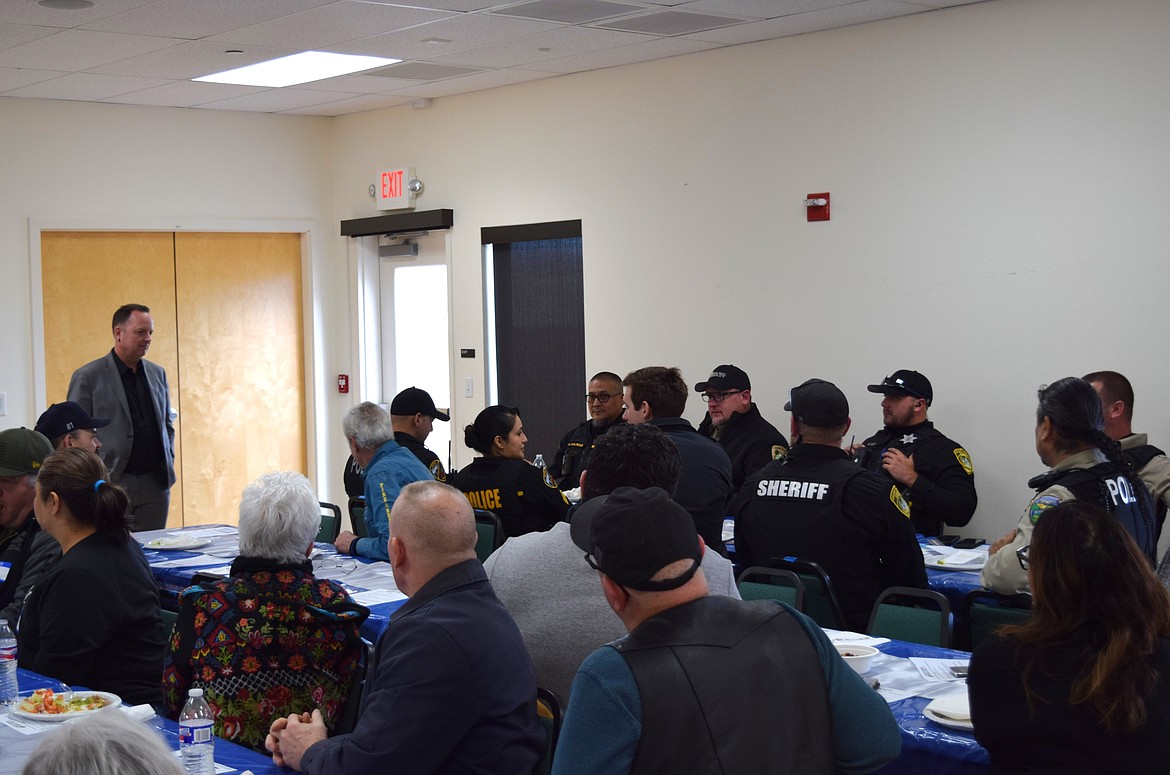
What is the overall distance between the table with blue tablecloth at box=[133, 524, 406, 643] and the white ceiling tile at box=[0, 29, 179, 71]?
2523 mm

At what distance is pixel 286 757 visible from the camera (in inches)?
106

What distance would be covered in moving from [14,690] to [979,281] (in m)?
4.62

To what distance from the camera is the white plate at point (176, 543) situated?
5.64 metres

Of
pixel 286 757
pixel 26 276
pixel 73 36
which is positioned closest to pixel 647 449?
pixel 286 757

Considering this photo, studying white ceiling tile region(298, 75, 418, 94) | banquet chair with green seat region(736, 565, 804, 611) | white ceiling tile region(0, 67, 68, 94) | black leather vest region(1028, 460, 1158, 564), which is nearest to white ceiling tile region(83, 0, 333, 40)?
white ceiling tile region(0, 67, 68, 94)

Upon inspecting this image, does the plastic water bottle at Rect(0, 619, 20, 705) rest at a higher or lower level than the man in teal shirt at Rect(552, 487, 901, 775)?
lower

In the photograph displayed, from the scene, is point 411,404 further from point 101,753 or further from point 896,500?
point 101,753

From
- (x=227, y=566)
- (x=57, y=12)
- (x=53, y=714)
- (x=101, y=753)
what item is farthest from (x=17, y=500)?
(x=101, y=753)

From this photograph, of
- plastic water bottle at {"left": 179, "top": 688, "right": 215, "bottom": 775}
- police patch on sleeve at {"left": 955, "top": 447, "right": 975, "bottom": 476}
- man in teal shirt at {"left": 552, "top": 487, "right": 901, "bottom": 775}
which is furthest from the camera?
police patch on sleeve at {"left": 955, "top": 447, "right": 975, "bottom": 476}

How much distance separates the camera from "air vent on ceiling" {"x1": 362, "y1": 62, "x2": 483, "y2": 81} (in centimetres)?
732

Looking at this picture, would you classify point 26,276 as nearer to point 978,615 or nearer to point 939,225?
point 939,225

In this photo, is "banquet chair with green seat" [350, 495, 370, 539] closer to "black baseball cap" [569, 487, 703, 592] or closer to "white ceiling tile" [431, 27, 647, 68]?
"white ceiling tile" [431, 27, 647, 68]

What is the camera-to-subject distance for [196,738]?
261 centimetres

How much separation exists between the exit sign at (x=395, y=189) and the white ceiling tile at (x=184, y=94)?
1.24 meters
